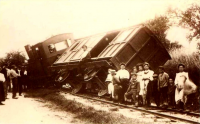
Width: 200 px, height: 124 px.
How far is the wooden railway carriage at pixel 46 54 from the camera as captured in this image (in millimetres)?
12766

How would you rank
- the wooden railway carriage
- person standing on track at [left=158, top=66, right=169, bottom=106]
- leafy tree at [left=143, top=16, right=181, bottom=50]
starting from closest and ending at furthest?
1. person standing on track at [left=158, top=66, right=169, bottom=106]
2. leafy tree at [left=143, top=16, right=181, bottom=50]
3. the wooden railway carriage

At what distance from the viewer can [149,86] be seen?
6.27 metres

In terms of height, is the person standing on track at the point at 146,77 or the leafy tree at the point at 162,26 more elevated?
the leafy tree at the point at 162,26

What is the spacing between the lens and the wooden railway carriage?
503 inches

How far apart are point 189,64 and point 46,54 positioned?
797 centimetres

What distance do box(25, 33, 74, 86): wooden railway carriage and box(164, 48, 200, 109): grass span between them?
6.36m

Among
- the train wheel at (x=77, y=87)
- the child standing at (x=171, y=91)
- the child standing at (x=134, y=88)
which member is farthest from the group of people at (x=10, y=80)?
the child standing at (x=171, y=91)

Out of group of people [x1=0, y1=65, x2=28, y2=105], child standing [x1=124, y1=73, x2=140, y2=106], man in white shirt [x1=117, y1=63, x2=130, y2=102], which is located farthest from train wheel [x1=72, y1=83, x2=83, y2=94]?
child standing [x1=124, y1=73, x2=140, y2=106]

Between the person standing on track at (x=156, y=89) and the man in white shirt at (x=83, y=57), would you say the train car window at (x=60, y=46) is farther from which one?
the person standing on track at (x=156, y=89)

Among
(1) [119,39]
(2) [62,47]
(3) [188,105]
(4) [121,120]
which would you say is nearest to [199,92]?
(3) [188,105]

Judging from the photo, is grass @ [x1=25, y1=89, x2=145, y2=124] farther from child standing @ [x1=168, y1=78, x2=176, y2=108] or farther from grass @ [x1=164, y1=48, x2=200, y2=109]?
grass @ [x1=164, y1=48, x2=200, y2=109]

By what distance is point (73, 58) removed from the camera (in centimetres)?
1004

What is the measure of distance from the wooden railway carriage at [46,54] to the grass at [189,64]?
20.9 feet

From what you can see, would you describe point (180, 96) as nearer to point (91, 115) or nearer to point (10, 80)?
point (91, 115)
